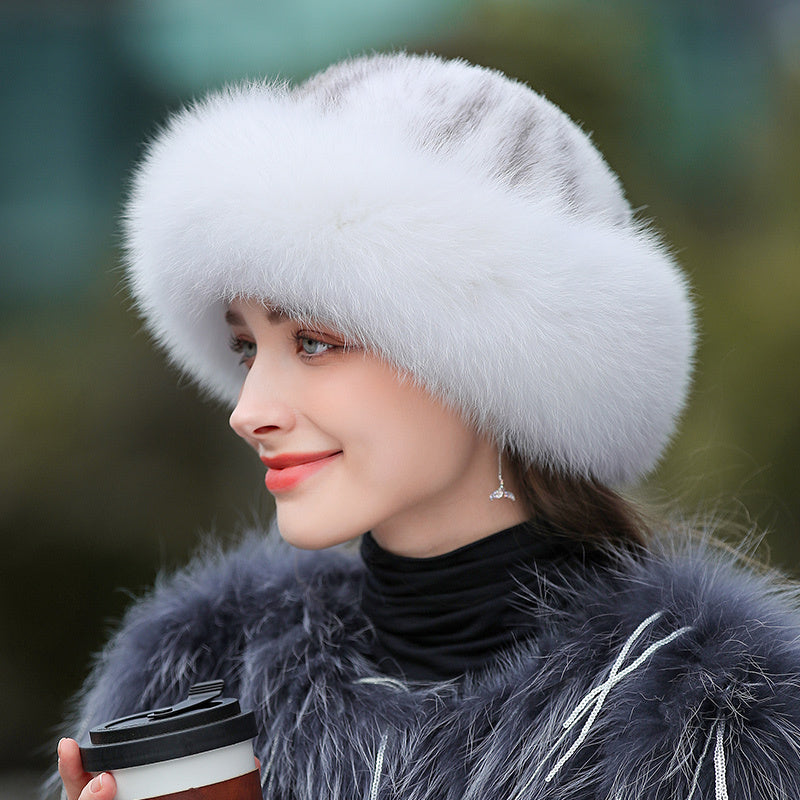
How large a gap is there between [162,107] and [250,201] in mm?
3035

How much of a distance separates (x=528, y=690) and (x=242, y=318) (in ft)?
2.23

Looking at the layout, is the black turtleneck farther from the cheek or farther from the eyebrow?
the eyebrow

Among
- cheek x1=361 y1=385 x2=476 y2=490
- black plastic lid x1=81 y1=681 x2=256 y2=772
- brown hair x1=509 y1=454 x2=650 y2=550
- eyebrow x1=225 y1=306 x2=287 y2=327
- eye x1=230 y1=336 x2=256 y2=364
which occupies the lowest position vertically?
brown hair x1=509 y1=454 x2=650 y2=550

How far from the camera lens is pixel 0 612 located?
12.6ft

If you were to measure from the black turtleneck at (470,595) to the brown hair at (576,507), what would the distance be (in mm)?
23

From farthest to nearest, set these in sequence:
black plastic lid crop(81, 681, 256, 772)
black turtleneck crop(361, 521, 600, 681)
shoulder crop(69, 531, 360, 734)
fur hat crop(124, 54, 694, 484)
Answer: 1. shoulder crop(69, 531, 360, 734)
2. black turtleneck crop(361, 521, 600, 681)
3. fur hat crop(124, 54, 694, 484)
4. black plastic lid crop(81, 681, 256, 772)

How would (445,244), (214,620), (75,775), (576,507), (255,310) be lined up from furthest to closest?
(214,620), (576,507), (255,310), (445,244), (75,775)

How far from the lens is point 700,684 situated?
129 cm

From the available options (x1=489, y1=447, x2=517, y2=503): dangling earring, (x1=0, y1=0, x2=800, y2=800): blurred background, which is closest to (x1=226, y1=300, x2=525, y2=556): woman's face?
(x1=489, y1=447, x2=517, y2=503): dangling earring

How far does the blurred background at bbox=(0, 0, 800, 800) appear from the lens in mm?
3566

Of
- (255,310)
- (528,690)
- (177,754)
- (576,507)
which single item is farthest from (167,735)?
(576,507)

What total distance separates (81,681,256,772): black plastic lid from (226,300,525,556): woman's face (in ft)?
1.05

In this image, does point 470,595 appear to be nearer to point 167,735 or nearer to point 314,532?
point 314,532

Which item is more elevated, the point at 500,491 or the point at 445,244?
the point at 445,244
